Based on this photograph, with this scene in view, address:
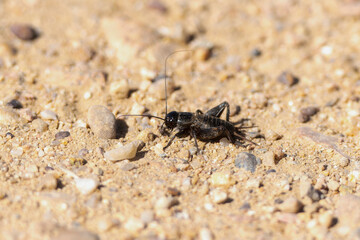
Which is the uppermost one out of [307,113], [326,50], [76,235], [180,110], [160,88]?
[326,50]

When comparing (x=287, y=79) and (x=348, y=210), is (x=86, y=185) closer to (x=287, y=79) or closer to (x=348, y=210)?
A: (x=348, y=210)

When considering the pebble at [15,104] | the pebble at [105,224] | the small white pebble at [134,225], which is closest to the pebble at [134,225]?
the small white pebble at [134,225]

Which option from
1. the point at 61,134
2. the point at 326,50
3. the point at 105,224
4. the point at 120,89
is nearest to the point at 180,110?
the point at 120,89

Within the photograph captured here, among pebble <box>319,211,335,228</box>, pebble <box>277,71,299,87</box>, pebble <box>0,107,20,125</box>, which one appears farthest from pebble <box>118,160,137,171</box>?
pebble <box>277,71,299,87</box>

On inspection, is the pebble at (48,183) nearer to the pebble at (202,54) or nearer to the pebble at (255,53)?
the pebble at (202,54)

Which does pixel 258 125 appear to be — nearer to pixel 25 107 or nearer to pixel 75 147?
pixel 75 147

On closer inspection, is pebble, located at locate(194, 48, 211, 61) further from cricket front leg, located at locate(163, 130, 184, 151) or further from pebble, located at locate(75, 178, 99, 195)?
pebble, located at locate(75, 178, 99, 195)
